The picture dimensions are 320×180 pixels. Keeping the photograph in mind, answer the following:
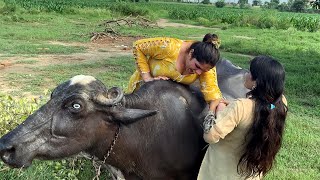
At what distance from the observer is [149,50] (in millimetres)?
3281

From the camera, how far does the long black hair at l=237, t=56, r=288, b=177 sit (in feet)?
8.47

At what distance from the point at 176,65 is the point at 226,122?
778mm

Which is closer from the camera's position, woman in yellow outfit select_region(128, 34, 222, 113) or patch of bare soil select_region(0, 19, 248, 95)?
woman in yellow outfit select_region(128, 34, 222, 113)

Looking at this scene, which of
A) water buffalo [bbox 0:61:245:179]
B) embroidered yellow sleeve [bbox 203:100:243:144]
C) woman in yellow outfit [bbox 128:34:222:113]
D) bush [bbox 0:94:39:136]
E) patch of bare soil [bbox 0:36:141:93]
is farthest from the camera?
patch of bare soil [bbox 0:36:141:93]

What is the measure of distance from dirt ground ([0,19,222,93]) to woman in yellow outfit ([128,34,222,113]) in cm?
468

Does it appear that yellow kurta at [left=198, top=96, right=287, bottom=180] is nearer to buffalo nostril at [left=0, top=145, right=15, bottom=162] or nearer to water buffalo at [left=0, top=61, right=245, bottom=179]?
water buffalo at [left=0, top=61, right=245, bottom=179]

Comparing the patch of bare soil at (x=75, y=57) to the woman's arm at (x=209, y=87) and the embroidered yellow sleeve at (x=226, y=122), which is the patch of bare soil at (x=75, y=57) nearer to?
the woman's arm at (x=209, y=87)

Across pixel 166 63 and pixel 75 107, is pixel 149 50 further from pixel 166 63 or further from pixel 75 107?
pixel 75 107

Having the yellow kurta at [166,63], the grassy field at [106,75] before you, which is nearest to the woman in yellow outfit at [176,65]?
the yellow kurta at [166,63]

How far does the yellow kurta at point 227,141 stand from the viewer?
2590 millimetres

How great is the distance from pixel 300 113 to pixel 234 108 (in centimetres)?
430

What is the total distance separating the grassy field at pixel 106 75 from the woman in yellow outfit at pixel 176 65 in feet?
3.78

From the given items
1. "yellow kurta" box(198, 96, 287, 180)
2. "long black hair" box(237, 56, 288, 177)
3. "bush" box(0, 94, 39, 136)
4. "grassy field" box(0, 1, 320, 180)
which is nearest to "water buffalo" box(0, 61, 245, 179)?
"yellow kurta" box(198, 96, 287, 180)

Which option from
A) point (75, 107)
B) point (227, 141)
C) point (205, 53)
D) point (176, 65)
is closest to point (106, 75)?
point (176, 65)
